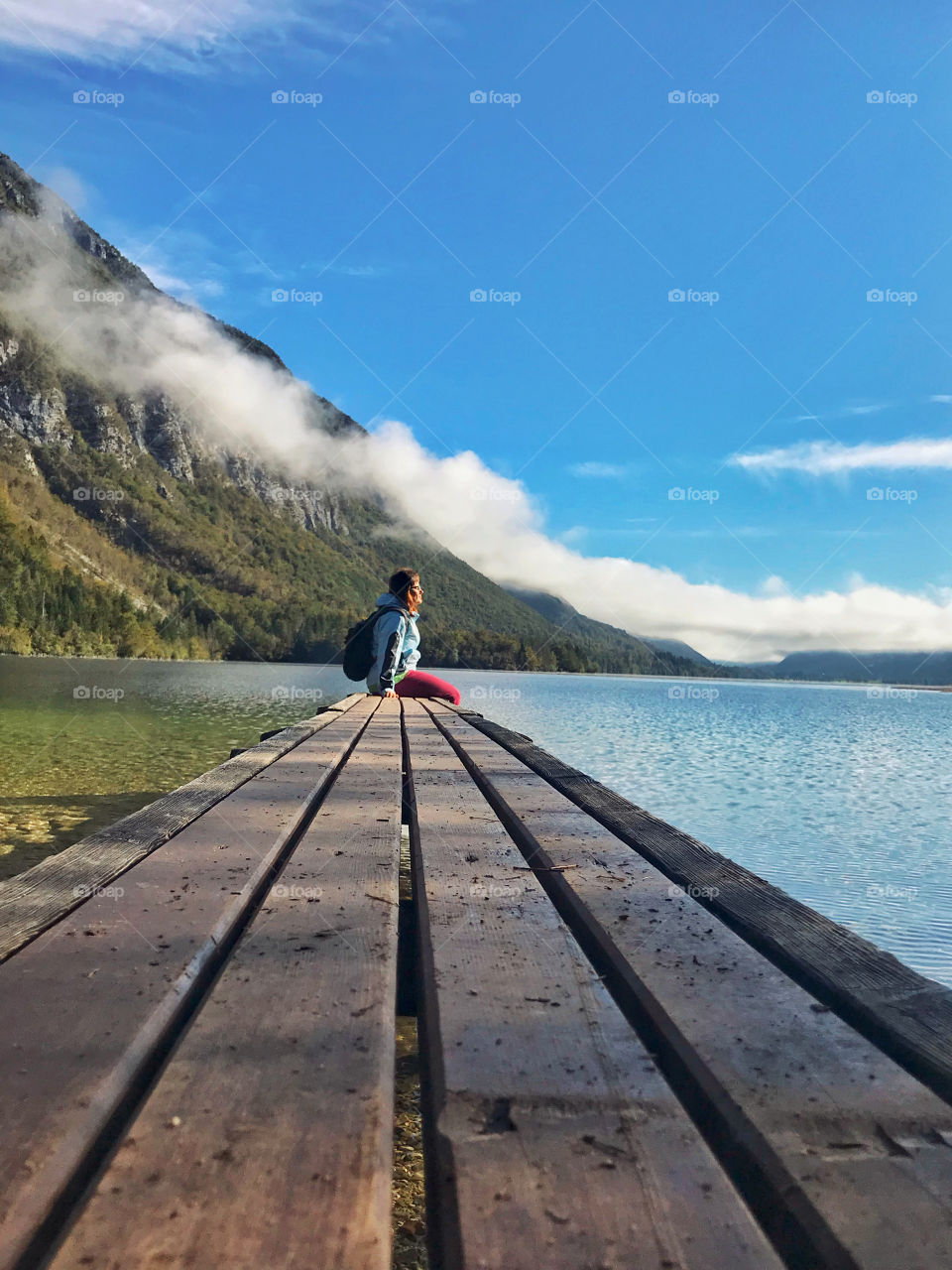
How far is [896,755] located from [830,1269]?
77.3ft

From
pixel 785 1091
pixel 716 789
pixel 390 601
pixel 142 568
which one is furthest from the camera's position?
pixel 142 568

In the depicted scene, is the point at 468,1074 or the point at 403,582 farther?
the point at 403,582

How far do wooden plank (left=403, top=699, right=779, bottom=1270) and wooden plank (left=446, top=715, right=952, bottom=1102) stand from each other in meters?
0.48

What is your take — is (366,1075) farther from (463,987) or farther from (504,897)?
(504,897)

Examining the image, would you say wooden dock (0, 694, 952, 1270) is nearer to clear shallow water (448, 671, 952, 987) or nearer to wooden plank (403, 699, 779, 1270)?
wooden plank (403, 699, 779, 1270)

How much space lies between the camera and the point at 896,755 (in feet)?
70.8

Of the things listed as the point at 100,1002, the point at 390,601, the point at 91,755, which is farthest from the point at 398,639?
the point at 100,1002

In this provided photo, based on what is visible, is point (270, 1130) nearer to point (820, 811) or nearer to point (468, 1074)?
point (468, 1074)

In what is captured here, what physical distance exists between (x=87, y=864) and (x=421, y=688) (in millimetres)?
12387

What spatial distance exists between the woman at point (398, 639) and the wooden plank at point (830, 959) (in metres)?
7.75

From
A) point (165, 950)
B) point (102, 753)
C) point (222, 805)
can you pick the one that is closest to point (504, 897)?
point (165, 950)

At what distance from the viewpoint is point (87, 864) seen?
244 cm

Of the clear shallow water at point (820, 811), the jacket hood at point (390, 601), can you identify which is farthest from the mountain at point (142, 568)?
the jacket hood at point (390, 601)

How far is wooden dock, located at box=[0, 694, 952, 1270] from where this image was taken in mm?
925
